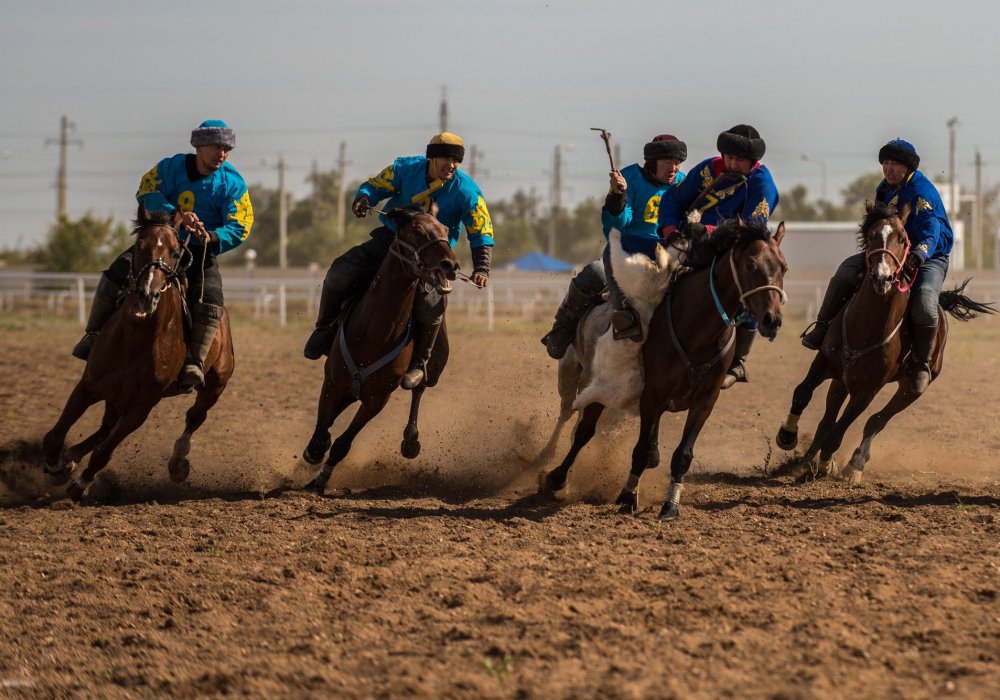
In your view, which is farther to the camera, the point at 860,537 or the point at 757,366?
the point at 757,366

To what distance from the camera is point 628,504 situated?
7.79 meters

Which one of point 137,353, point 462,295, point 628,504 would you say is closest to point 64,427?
point 137,353

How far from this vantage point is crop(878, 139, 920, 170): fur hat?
345 inches

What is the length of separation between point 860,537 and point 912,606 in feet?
5.07

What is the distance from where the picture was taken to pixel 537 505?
815 centimetres

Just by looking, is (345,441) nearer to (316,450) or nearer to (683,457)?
(316,450)

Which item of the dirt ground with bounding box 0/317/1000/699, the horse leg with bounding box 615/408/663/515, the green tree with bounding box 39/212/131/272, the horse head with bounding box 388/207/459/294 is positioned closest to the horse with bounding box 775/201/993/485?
the dirt ground with bounding box 0/317/1000/699

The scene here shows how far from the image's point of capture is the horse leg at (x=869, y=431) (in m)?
9.00

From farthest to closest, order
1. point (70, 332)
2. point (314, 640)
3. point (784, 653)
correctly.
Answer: point (70, 332) → point (314, 640) → point (784, 653)

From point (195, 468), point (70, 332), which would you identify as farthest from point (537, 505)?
point (70, 332)

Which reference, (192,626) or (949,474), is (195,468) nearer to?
(192,626)

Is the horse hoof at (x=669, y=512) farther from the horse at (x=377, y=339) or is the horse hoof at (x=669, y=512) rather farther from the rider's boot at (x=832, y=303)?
the rider's boot at (x=832, y=303)

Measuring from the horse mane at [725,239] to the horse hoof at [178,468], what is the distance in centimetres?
378

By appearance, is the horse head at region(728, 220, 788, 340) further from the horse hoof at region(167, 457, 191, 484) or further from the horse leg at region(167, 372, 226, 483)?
the horse hoof at region(167, 457, 191, 484)
